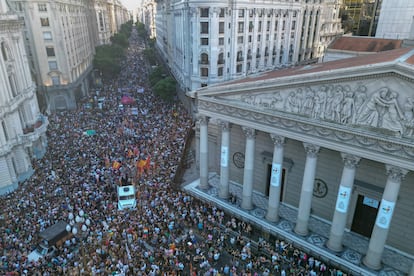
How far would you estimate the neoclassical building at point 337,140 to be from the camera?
16594mm

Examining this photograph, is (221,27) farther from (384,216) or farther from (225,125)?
(384,216)

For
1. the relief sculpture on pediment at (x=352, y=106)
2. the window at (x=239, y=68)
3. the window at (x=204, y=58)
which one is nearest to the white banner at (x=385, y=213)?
the relief sculpture on pediment at (x=352, y=106)

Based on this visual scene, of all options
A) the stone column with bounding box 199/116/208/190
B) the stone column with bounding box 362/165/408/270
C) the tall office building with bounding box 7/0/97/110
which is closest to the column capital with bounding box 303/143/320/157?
the stone column with bounding box 362/165/408/270

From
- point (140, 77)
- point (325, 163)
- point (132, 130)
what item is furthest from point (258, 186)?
point (140, 77)

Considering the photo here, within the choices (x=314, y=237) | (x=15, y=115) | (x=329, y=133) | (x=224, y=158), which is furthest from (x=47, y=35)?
(x=314, y=237)

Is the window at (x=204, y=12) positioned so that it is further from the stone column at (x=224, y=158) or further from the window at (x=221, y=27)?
the stone column at (x=224, y=158)

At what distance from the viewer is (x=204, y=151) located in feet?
90.1

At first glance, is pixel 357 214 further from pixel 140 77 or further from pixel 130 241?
pixel 140 77

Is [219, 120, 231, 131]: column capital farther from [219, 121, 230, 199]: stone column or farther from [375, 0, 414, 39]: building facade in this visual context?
[375, 0, 414, 39]: building facade

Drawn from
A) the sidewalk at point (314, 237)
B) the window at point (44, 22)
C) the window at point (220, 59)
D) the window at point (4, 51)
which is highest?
the window at point (44, 22)

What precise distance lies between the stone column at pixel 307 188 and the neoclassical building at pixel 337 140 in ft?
0.23

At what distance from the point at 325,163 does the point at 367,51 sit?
32598 mm

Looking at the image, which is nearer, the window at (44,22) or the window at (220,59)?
the window at (220,59)

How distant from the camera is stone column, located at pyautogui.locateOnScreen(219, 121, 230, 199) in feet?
81.6
